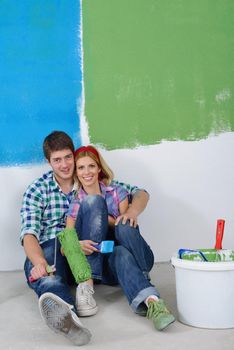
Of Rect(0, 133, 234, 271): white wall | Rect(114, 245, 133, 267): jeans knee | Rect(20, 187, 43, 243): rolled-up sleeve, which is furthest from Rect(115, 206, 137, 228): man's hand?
Rect(0, 133, 234, 271): white wall

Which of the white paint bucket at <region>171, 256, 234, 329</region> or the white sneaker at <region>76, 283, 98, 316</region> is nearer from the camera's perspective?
the white paint bucket at <region>171, 256, 234, 329</region>

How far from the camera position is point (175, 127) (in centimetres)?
288

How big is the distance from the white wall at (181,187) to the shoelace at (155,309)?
107 centimetres

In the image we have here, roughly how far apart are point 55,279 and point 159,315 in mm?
376

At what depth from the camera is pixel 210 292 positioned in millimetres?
1786

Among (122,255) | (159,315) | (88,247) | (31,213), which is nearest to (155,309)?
(159,315)

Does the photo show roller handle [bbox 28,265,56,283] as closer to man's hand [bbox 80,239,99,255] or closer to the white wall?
man's hand [bbox 80,239,99,255]

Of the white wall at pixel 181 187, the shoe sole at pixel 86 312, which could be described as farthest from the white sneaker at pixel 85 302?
the white wall at pixel 181 187

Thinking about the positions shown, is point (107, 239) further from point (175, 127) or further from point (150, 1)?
point (150, 1)

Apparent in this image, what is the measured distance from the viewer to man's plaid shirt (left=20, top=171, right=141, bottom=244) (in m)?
2.33

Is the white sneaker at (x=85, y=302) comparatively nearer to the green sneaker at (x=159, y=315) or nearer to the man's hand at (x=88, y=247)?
the man's hand at (x=88, y=247)

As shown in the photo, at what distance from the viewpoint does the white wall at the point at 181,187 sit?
114 inches

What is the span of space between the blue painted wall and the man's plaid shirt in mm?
441

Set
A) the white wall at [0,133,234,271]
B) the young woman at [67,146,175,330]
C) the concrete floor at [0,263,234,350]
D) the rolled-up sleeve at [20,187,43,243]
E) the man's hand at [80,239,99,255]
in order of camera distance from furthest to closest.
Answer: the white wall at [0,133,234,271] → the rolled-up sleeve at [20,187,43,243] → the man's hand at [80,239,99,255] → the young woman at [67,146,175,330] → the concrete floor at [0,263,234,350]
